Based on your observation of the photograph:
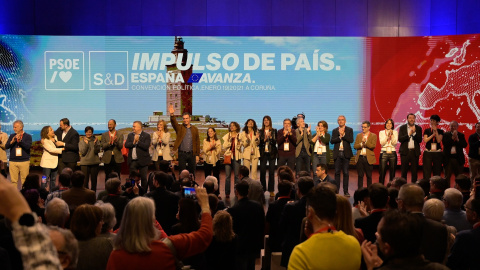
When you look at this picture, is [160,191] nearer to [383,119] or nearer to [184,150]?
[184,150]

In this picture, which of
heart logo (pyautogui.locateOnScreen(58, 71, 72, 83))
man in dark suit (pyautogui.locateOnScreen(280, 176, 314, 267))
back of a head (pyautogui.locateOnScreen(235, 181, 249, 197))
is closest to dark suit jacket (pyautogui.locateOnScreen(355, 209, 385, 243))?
man in dark suit (pyautogui.locateOnScreen(280, 176, 314, 267))

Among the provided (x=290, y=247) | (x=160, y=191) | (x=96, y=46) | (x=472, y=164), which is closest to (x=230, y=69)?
(x=96, y=46)

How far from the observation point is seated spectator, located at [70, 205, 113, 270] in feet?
9.85

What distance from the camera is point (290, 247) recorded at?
4336 mm

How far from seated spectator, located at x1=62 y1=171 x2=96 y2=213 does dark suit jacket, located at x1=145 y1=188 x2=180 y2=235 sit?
60 centimetres

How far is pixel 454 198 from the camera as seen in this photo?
15.1ft

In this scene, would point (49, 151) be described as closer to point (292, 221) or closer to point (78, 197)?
point (78, 197)

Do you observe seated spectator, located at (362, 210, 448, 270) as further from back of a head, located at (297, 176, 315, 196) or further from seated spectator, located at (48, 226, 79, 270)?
back of a head, located at (297, 176, 315, 196)

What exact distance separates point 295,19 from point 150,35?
12.9ft

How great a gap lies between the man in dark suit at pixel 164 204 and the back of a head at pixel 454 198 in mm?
2586

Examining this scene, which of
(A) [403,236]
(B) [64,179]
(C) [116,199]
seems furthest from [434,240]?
(B) [64,179]

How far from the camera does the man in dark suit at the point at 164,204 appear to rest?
514 centimetres

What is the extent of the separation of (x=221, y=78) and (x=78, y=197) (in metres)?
8.21

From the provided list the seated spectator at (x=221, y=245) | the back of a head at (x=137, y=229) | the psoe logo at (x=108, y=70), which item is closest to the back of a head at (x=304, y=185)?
the seated spectator at (x=221, y=245)
